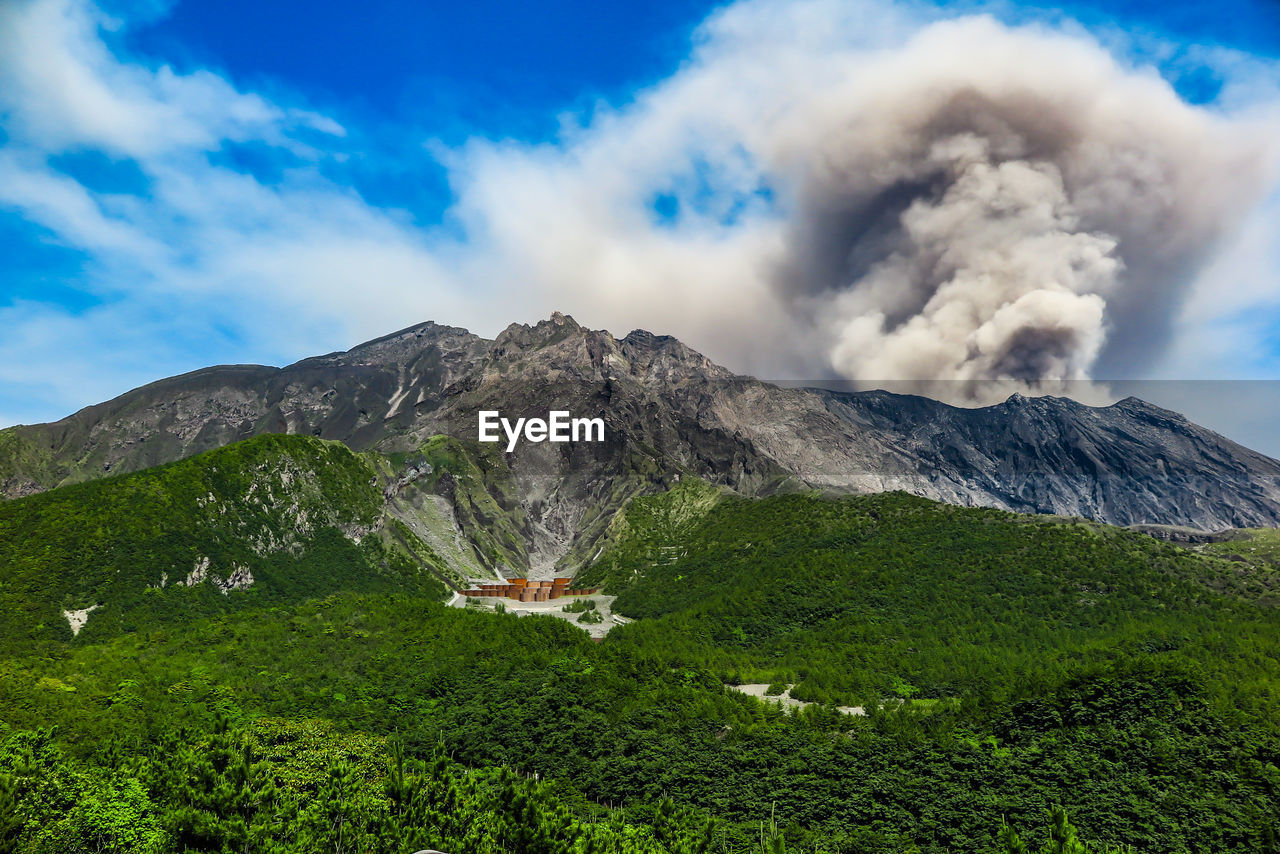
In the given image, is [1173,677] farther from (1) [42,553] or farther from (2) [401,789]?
(1) [42,553]

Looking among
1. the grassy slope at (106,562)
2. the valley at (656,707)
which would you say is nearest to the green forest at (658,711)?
the valley at (656,707)

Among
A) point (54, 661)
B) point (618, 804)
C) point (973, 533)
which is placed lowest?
point (618, 804)

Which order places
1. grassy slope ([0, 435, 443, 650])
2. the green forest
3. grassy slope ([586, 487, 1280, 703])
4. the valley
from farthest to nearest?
grassy slope ([0, 435, 443, 650])
grassy slope ([586, 487, 1280, 703])
the valley
the green forest

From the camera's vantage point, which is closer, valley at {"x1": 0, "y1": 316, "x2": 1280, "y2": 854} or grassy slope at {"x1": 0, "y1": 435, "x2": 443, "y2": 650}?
valley at {"x1": 0, "y1": 316, "x2": 1280, "y2": 854}

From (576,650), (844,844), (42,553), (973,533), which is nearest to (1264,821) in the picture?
(844,844)

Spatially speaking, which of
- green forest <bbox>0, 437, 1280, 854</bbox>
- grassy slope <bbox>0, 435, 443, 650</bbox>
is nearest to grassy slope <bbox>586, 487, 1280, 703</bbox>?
green forest <bbox>0, 437, 1280, 854</bbox>

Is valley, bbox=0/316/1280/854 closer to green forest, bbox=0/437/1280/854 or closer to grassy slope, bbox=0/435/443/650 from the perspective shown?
green forest, bbox=0/437/1280/854

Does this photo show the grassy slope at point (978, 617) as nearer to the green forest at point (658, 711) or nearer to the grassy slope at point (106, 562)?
the green forest at point (658, 711)

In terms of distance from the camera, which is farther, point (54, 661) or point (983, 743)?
point (54, 661)
